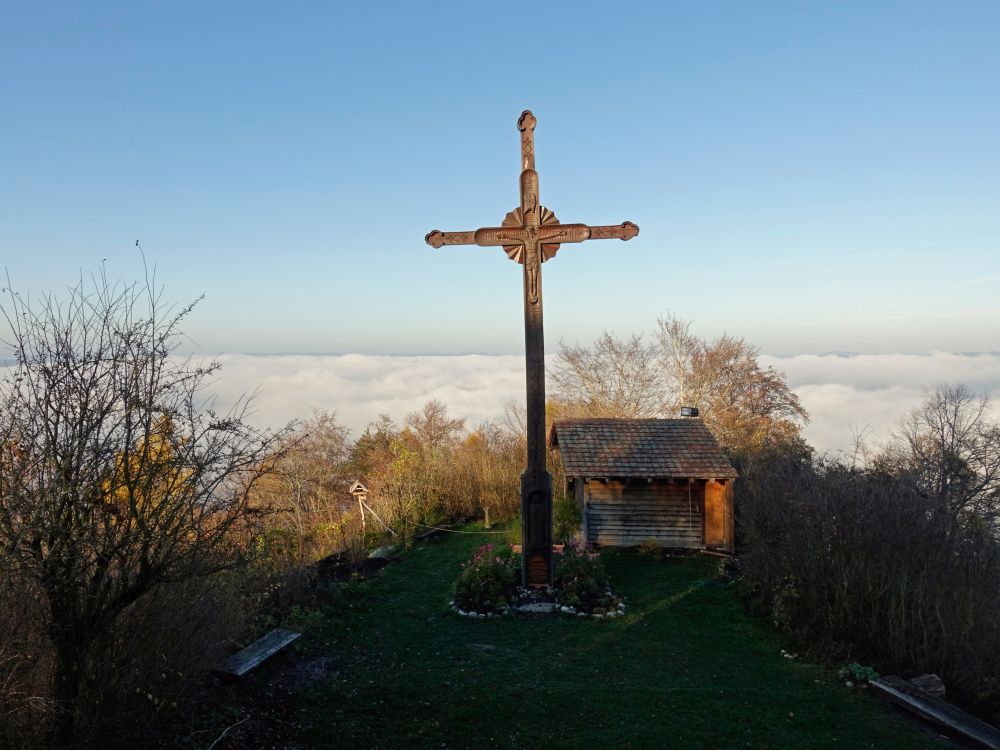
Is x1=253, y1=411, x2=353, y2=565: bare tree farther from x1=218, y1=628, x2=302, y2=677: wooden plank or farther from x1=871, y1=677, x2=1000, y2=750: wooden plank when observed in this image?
x1=871, y1=677, x2=1000, y2=750: wooden plank

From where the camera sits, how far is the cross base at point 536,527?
10852mm

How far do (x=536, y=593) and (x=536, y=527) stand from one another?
3.71 ft

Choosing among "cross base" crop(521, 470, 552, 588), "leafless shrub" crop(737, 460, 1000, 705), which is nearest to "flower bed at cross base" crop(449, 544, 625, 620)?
"cross base" crop(521, 470, 552, 588)

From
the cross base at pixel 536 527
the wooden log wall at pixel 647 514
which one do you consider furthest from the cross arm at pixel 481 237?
the wooden log wall at pixel 647 514

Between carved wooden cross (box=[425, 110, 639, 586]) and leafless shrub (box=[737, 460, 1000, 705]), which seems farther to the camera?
carved wooden cross (box=[425, 110, 639, 586])

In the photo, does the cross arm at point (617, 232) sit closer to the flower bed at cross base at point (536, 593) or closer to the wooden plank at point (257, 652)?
the flower bed at cross base at point (536, 593)

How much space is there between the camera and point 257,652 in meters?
7.33

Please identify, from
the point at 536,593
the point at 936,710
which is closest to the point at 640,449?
the point at 536,593

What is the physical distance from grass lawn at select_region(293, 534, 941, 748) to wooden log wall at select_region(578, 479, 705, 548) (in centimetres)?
431

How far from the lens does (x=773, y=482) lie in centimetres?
1133

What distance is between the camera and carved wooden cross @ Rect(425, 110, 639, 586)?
35.8 feet

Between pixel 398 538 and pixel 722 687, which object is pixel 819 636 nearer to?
pixel 722 687

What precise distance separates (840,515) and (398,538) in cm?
1181

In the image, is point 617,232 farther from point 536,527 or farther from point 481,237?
point 536,527
